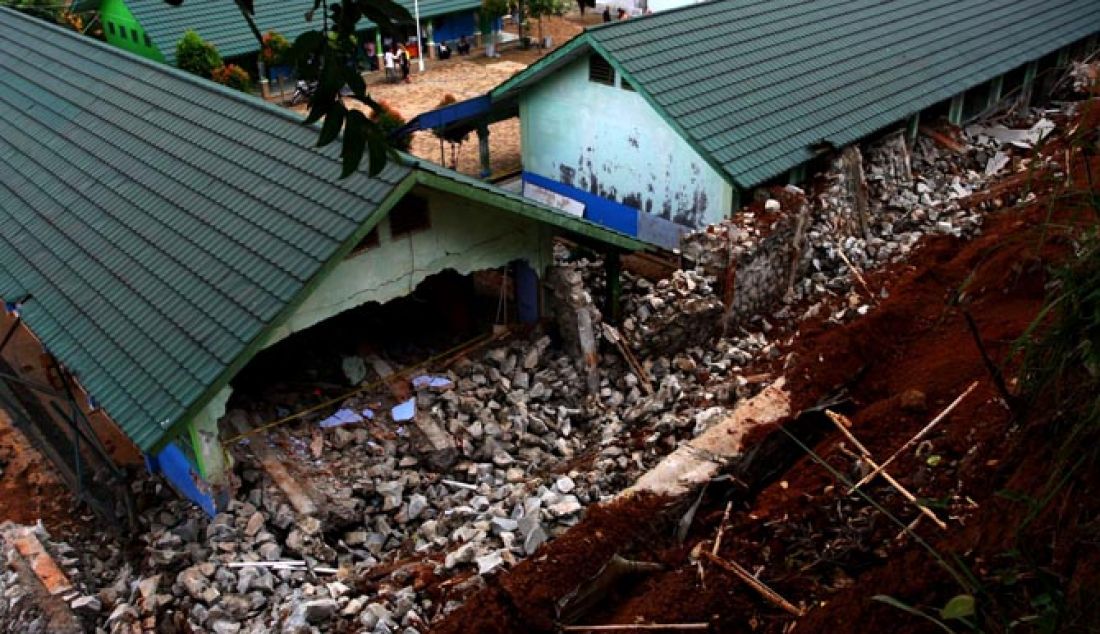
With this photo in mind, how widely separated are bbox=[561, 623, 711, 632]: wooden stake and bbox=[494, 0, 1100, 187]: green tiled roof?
388 inches

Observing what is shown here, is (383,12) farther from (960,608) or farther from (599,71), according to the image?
(599,71)

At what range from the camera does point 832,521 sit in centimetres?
672

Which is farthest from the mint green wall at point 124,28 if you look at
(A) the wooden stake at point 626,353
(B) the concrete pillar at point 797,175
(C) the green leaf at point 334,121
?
(C) the green leaf at point 334,121

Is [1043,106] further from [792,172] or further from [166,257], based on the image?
[166,257]

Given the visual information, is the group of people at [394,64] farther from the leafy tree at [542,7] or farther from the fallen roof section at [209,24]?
the leafy tree at [542,7]

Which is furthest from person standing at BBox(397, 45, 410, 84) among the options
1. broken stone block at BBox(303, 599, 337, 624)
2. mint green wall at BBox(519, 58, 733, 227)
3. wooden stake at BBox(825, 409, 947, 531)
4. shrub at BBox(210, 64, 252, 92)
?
wooden stake at BBox(825, 409, 947, 531)

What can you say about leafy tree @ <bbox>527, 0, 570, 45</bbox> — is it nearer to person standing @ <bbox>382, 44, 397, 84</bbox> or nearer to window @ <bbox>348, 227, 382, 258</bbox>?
person standing @ <bbox>382, 44, 397, 84</bbox>

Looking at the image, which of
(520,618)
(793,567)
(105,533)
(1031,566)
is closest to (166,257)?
(105,533)

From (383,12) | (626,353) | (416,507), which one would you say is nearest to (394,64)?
(626,353)

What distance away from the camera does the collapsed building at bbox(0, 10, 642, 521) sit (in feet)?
31.0

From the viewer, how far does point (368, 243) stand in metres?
10.4

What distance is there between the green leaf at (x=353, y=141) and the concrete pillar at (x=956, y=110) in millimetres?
19344

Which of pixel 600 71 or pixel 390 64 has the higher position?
pixel 600 71

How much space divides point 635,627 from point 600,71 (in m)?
12.8
